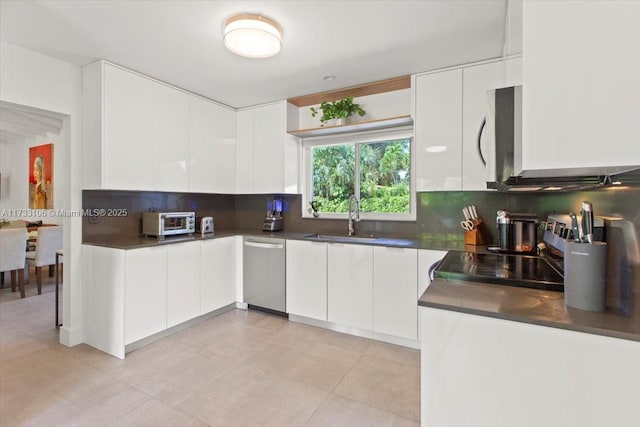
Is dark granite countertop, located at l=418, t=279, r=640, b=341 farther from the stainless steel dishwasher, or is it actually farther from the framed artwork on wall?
the framed artwork on wall

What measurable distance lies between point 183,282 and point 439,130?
8.79ft

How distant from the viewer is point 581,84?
31.7 inches

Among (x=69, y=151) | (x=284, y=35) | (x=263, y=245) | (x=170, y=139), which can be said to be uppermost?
(x=284, y=35)

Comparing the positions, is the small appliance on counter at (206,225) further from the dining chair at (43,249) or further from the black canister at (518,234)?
the black canister at (518,234)

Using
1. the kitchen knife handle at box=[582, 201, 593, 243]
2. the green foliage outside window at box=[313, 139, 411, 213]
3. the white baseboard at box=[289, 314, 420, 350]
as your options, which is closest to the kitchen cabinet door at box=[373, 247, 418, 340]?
the white baseboard at box=[289, 314, 420, 350]

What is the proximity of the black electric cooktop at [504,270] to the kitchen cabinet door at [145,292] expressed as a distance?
2291 millimetres

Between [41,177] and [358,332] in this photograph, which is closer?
[358,332]

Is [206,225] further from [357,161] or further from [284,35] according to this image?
[284,35]

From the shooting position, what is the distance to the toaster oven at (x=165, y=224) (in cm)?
300

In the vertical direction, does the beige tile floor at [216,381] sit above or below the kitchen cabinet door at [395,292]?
below

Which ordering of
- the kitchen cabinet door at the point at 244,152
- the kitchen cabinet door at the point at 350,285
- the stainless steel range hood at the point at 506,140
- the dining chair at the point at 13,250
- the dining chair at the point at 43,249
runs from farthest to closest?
the dining chair at the point at 43,249, the dining chair at the point at 13,250, the kitchen cabinet door at the point at 244,152, the kitchen cabinet door at the point at 350,285, the stainless steel range hood at the point at 506,140

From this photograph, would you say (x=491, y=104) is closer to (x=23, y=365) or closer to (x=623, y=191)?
(x=623, y=191)

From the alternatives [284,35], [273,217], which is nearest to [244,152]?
[273,217]

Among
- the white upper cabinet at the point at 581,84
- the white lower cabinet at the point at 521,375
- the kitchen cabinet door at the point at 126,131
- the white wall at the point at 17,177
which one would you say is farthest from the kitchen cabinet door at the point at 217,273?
the white wall at the point at 17,177
